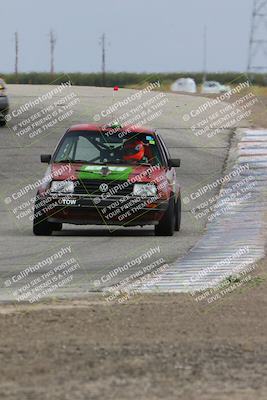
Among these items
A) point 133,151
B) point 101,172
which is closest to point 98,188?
point 101,172

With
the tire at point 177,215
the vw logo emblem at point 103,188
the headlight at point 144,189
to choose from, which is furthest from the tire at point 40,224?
the tire at point 177,215

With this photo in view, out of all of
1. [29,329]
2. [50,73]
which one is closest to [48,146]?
[29,329]

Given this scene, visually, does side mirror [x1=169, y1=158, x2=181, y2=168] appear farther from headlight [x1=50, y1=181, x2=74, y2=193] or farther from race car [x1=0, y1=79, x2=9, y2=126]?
race car [x1=0, y1=79, x2=9, y2=126]

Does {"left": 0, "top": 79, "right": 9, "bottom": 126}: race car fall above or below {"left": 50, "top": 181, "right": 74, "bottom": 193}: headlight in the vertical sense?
below

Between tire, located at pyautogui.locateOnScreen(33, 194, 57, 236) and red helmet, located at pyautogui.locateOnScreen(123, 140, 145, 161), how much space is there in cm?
141

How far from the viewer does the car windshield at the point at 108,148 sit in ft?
58.4

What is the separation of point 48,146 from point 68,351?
2604cm

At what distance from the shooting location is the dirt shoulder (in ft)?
22.7

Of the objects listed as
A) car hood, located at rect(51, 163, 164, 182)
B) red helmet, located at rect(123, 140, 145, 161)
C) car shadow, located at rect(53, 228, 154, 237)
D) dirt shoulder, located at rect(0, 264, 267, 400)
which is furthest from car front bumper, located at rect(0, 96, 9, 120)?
dirt shoulder, located at rect(0, 264, 267, 400)

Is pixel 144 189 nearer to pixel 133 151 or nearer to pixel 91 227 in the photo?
pixel 133 151

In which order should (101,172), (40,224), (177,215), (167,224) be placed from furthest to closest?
(177,215), (167,224), (101,172), (40,224)

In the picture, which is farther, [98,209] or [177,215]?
[177,215]

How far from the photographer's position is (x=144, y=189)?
1730 cm

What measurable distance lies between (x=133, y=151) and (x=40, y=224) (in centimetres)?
178
